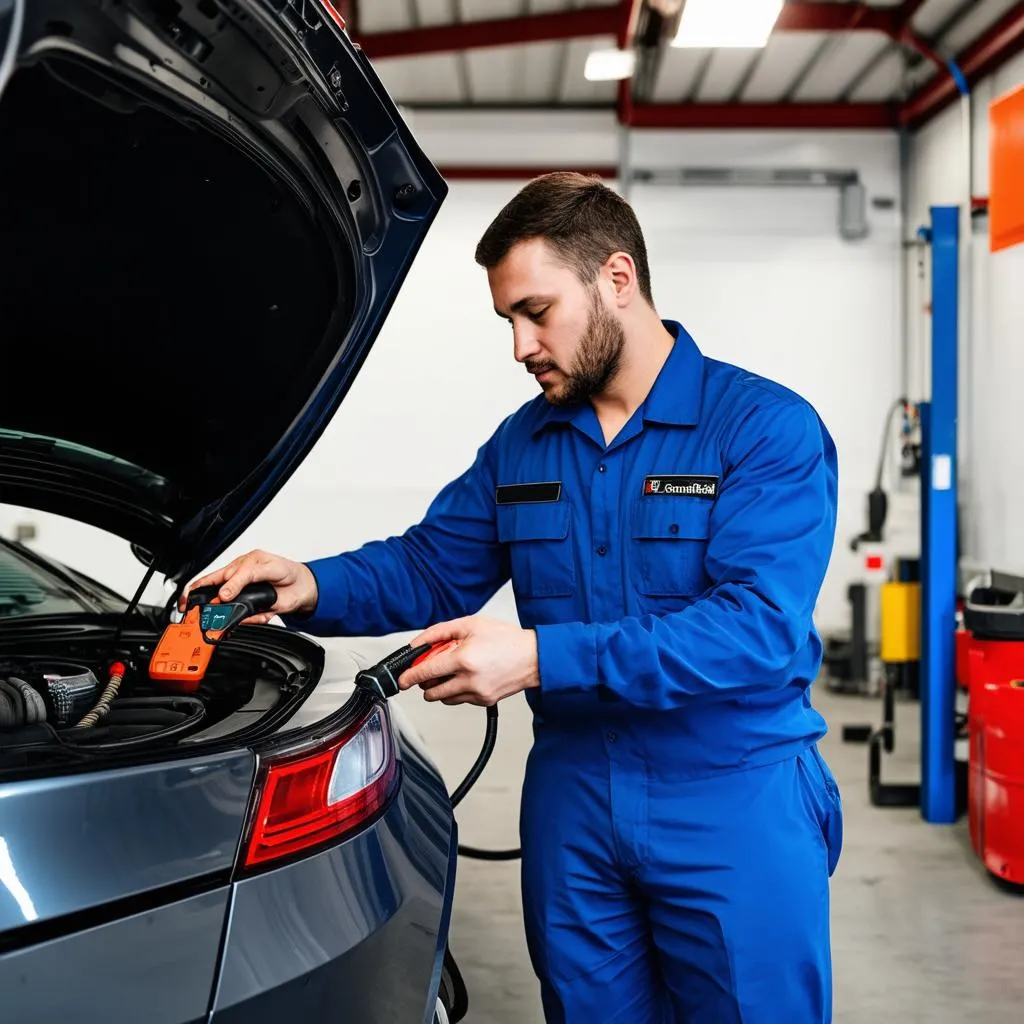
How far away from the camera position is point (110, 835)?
958 mm

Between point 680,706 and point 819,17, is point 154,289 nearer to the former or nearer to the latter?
point 680,706

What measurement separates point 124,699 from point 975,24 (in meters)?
6.26

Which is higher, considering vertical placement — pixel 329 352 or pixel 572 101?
pixel 572 101

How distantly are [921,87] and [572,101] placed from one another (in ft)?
7.57

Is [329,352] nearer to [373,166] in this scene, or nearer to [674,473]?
[373,166]

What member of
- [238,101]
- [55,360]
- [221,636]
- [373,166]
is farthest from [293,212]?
[221,636]

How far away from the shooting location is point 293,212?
1398 millimetres

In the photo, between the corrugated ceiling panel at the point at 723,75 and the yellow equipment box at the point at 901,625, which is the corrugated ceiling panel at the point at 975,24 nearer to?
the corrugated ceiling panel at the point at 723,75

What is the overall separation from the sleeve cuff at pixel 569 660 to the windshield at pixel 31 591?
4.17ft

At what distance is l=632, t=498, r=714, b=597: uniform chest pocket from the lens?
146 cm

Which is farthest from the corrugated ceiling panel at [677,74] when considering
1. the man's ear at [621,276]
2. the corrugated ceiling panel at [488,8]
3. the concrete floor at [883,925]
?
the man's ear at [621,276]

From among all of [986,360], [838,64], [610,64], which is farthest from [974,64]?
[610,64]

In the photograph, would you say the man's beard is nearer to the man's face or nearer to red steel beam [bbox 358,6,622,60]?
the man's face

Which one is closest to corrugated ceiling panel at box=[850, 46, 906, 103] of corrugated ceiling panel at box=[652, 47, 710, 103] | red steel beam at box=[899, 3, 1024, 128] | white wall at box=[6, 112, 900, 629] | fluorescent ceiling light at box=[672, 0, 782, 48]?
red steel beam at box=[899, 3, 1024, 128]
